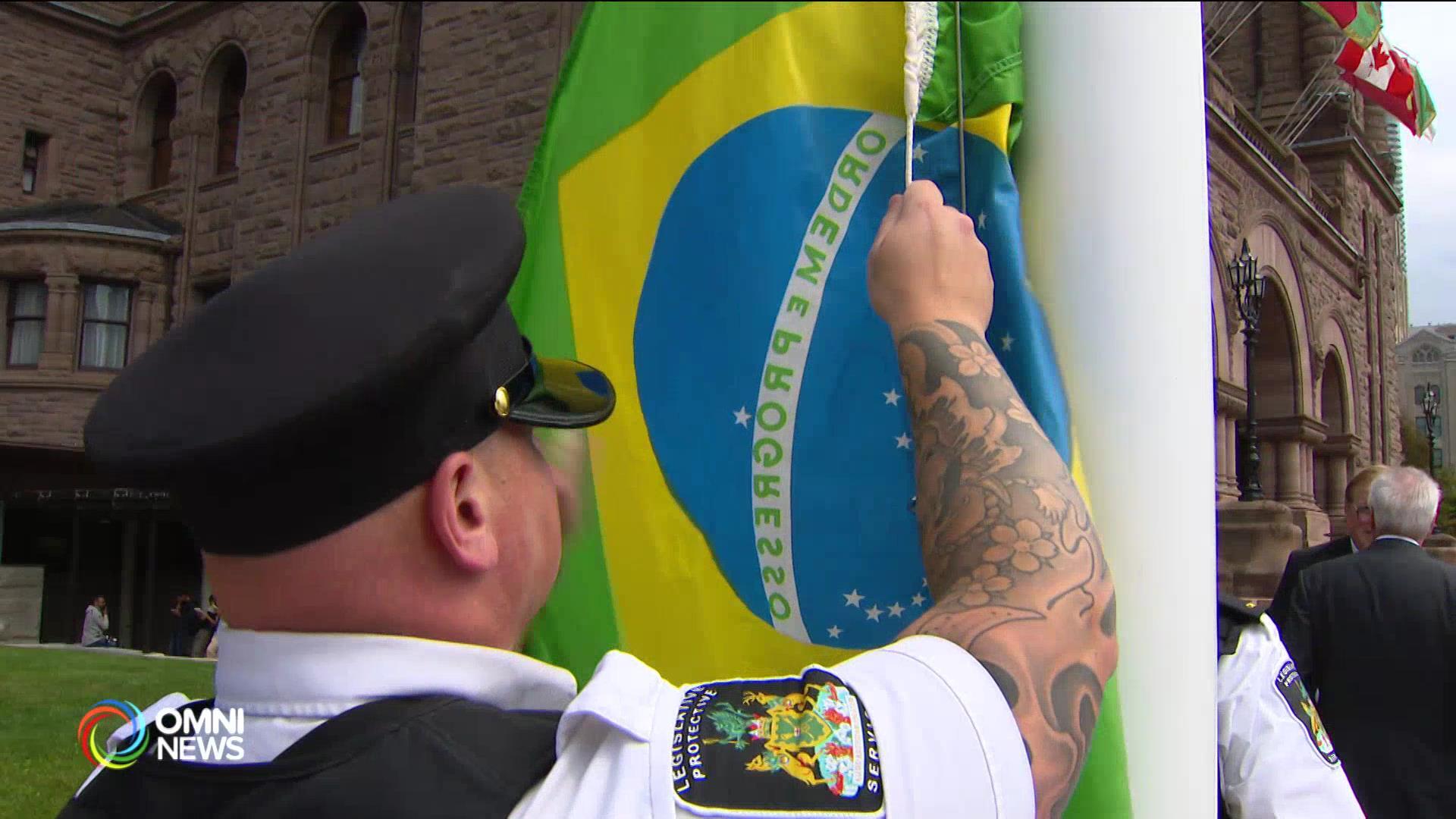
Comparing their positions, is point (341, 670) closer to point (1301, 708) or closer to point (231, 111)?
point (1301, 708)

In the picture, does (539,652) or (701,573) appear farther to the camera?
(539,652)

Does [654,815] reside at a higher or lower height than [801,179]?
lower

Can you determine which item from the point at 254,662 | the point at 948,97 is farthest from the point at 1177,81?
the point at 254,662

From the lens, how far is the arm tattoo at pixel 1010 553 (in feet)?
2.43

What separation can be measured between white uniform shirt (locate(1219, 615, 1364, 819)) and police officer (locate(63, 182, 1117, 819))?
102 centimetres

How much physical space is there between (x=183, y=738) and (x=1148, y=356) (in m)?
0.90

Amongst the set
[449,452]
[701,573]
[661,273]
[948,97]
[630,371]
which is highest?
[948,97]

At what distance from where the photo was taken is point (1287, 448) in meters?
15.5

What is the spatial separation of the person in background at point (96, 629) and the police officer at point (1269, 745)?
11426mm

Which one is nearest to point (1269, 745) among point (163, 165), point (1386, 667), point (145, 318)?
point (1386, 667)

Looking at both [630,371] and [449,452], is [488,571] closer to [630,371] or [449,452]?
[449,452]

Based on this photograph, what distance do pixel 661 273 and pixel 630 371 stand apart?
15 cm

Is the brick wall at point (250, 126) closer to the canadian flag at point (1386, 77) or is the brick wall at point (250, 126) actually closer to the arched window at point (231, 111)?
the arched window at point (231, 111)

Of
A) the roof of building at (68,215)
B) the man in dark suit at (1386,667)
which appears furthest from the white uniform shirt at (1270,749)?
the roof of building at (68,215)
